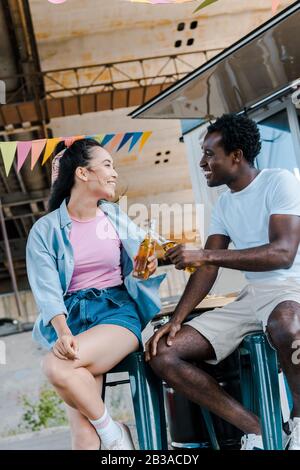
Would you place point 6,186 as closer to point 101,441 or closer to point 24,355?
point 24,355

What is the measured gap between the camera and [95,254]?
2350mm

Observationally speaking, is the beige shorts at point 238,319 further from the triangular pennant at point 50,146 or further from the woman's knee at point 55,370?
the triangular pennant at point 50,146

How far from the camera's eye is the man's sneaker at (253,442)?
225cm

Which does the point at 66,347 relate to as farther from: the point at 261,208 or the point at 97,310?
the point at 261,208

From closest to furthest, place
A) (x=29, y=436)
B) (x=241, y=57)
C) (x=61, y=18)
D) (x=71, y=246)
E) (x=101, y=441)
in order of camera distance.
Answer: (x=101, y=441) < (x=71, y=246) < (x=241, y=57) < (x=29, y=436) < (x=61, y=18)

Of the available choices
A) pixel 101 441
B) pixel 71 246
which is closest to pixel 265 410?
pixel 101 441

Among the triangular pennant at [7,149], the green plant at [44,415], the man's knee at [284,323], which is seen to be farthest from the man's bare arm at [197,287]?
the green plant at [44,415]

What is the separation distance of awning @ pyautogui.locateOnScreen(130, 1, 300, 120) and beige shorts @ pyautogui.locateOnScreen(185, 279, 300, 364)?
1.51 metres

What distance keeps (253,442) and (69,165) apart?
1177 millimetres

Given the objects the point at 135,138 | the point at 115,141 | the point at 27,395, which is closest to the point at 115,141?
the point at 115,141

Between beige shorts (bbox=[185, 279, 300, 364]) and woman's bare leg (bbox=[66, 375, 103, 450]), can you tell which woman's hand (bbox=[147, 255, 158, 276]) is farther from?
woman's bare leg (bbox=[66, 375, 103, 450])

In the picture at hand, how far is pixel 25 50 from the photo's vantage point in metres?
10.6

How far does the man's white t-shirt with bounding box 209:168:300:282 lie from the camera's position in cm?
228

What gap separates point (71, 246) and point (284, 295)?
2.44ft
